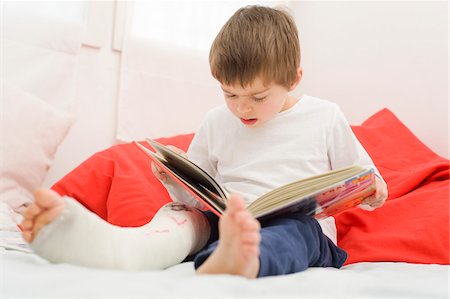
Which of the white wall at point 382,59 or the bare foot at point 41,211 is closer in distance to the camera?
the bare foot at point 41,211

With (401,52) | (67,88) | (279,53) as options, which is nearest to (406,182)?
(279,53)

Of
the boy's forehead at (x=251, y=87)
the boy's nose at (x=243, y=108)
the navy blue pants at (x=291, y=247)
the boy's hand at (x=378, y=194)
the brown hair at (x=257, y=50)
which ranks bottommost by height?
the navy blue pants at (x=291, y=247)

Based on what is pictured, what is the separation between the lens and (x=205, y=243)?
3.07ft

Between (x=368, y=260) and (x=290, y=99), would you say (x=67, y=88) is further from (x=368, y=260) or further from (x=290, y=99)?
(x=368, y=260)

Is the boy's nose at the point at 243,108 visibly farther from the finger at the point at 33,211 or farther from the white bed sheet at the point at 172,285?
the finger at the point at 33,211

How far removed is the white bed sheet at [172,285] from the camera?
53cm

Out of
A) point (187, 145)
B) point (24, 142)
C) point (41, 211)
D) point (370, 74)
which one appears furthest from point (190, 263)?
point (370, 74)

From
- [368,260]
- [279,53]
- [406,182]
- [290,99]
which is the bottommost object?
[368,260]

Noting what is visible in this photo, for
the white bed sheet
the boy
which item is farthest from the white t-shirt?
the white bed sheet

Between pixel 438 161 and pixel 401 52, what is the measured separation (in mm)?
605

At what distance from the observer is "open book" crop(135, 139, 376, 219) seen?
715 millimetres

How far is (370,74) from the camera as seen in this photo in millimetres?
1886

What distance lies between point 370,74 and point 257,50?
107 centimetres

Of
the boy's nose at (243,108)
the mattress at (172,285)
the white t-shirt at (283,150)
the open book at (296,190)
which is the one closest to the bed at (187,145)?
the mattress at (172,285)
